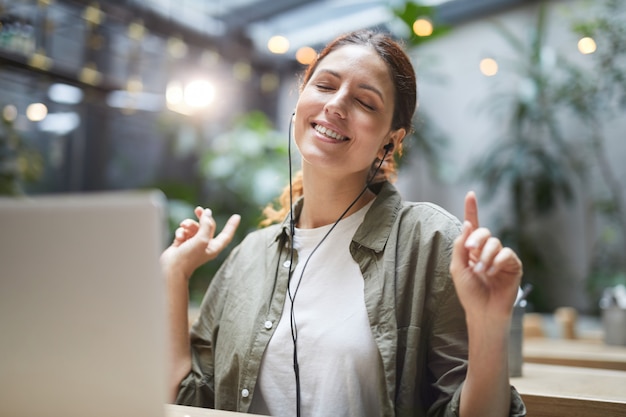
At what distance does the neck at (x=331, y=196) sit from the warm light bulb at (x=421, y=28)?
3898 mm

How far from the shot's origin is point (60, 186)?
5.21 meters

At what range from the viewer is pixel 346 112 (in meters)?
1.49

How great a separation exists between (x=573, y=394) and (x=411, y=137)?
2.87 metres

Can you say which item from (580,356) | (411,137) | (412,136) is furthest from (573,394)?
(412,136)

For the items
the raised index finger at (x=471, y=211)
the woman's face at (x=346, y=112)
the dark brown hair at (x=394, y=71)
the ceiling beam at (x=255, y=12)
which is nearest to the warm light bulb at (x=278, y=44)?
the ceiling beam at (x=255, y=12)

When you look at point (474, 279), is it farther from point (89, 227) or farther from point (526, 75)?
point (526, 75)

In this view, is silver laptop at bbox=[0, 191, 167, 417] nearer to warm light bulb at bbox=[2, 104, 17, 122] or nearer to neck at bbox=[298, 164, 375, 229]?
neck at bbox=[298, 164, 375, 229]

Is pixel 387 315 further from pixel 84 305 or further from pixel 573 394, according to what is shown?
pixel 84 305

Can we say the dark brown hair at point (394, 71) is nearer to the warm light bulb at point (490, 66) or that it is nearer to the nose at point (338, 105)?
the nose at point (338, 105)

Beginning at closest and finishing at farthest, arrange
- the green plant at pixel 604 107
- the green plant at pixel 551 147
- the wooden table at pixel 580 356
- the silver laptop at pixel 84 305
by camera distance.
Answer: the silver laptop at pixel 84 305 < the wooden table at pixel 580 356 < the green plant at pixel 604 107 < the green plant at pixel 551 147

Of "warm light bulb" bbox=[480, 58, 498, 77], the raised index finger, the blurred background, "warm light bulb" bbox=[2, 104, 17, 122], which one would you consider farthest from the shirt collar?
"warm light bulb" bbox=[480, 58, 498, 77]

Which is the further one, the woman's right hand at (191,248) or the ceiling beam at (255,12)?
the ceiling beam at (255,12)

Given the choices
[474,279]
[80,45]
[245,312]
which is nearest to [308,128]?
[245,312]

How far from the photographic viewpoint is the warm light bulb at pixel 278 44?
627 centimetres
